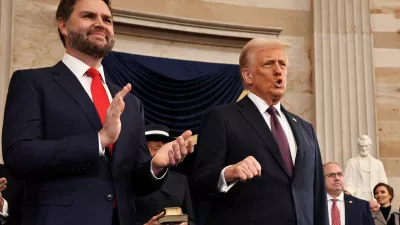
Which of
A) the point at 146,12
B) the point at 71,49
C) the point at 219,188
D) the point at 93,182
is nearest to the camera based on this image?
the point at 93,182

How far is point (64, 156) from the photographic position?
8.44 ft

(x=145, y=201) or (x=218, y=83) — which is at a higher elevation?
(x=218, y=83)

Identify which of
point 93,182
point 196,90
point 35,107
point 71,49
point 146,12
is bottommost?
point 93,182

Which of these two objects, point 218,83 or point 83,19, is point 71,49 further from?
point 218,83

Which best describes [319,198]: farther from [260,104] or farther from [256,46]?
[256,46]

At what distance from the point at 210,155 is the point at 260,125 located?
0.27 m

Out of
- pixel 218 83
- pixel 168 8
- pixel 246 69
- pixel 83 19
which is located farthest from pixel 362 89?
pixel 83 19

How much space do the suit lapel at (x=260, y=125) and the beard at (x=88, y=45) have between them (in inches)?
32.7

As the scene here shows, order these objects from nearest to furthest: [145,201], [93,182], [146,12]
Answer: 1. [93,182]
2. [145,201]
3. [146,12]

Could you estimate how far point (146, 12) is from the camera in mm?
9367

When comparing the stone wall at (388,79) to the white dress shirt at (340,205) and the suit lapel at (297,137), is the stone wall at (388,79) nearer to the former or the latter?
the white dress shirt at (340,205)

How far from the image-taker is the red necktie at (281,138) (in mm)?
3316

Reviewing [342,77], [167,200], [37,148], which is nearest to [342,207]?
[167,200]

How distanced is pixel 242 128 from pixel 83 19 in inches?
35.5
